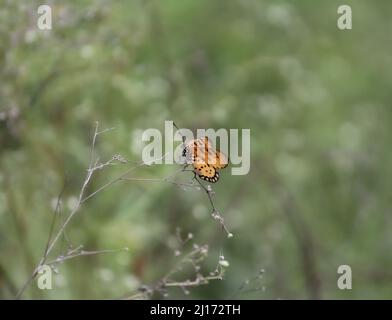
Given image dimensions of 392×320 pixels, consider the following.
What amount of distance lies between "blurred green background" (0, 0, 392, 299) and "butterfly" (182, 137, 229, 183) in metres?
1.33

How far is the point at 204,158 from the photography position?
9.77 feet

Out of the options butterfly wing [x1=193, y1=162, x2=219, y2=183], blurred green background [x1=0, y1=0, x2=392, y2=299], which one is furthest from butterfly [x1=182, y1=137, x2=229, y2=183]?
blurred green background [x1=0, y1=0, x2=392, y2=299]

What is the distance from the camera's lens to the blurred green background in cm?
442

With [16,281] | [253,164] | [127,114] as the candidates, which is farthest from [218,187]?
[16,281]

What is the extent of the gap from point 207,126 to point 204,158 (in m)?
2.52

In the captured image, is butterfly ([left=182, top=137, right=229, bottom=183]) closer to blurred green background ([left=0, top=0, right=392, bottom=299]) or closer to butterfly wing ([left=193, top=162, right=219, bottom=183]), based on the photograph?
butterfly wing ([left=193, top=162, right=219, bottom=183])

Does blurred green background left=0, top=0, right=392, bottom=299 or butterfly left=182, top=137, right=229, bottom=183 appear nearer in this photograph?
butterfly left=182, top=137, right=229, bottom=183

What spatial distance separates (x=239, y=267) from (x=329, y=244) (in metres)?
0.83

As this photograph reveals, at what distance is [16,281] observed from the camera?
4609 millimetres

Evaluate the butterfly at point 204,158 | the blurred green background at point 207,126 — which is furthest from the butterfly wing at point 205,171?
the blurred green background at point 207,126

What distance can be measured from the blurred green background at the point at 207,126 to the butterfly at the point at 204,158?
4.38 ft

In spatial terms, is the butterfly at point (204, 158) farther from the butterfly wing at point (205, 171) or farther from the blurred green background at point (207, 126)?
the blurred green background at point (207, 126)

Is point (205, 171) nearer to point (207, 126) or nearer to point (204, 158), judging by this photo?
point (204, 158)

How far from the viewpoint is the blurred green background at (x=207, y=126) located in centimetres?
442
